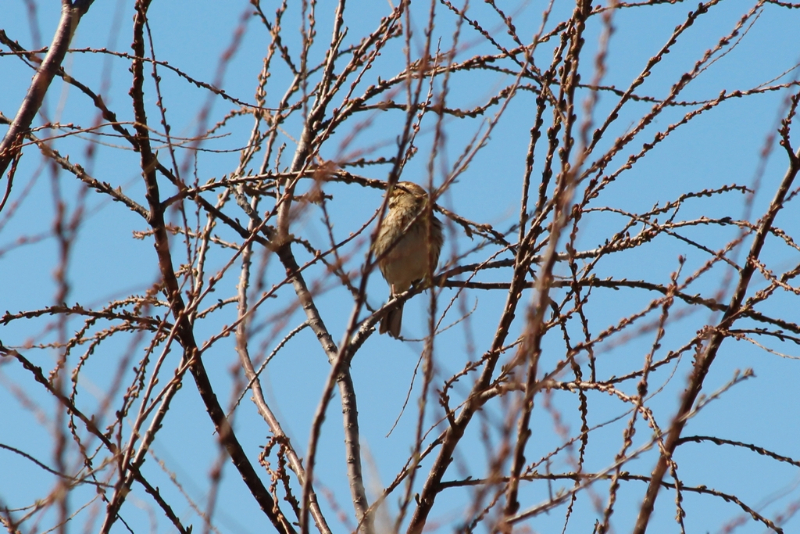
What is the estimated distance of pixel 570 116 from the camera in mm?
1989

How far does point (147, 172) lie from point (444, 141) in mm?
1399

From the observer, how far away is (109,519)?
190cm

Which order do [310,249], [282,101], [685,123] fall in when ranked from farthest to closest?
[282,101]
[310,249]
[685,123]

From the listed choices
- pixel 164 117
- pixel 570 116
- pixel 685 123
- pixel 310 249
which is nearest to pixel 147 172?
pixel 164 117

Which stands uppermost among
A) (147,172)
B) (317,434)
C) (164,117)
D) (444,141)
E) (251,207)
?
(251,207)

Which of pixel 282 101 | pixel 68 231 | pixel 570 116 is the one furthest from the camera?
pixel 282 101

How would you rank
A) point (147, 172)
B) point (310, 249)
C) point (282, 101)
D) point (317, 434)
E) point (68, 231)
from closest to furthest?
point (317, 434), point (68, 231), point (147, 172), point (310, 249), point (282, 101)

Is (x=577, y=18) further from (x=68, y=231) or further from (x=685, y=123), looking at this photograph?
(x=68, y=231)

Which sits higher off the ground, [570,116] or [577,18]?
[577,18]

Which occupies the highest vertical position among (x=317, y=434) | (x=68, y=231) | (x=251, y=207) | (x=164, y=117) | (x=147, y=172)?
(x=251, y=207)

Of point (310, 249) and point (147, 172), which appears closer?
point (147, 172)

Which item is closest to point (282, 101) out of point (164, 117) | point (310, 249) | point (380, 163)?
point (310, 249)

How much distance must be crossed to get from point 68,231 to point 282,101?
2980 mm

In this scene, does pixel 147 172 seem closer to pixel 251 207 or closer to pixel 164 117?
pixel 164 117
